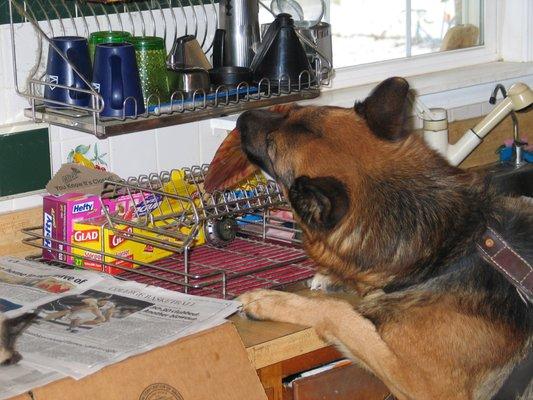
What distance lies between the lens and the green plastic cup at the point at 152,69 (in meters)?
2.13

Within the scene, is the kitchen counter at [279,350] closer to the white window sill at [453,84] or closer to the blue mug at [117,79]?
the blue mug at [117,79]

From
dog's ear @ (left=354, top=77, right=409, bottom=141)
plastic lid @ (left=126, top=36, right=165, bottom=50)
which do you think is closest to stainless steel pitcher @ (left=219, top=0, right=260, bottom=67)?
plastic lid @ (left=126, top=36, right=165, bottom=50)

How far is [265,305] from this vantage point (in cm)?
192

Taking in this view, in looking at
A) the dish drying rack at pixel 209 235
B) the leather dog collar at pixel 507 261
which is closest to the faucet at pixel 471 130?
the dish drying rack at pixel 209 235

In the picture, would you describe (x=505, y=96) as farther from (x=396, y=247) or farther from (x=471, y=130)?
(x=396, y=247)

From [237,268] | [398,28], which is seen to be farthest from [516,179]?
[237,268]

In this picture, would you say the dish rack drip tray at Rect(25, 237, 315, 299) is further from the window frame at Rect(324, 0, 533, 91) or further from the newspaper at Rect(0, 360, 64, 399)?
the window frame at Rect(324, 0, 533, 91)

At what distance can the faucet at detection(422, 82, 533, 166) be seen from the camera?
2.68 metres

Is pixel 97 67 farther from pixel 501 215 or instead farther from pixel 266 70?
pixel 501 215

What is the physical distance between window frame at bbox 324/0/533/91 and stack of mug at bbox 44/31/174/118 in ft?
3.34

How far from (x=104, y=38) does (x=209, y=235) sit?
1.68 ft

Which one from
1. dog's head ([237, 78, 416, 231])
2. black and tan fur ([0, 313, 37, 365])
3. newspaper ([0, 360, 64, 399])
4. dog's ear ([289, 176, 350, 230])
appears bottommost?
newspaper ([0, 360, 64, 399])

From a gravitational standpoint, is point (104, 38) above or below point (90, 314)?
above

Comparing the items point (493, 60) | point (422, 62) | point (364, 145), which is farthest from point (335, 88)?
point (364, 145)
